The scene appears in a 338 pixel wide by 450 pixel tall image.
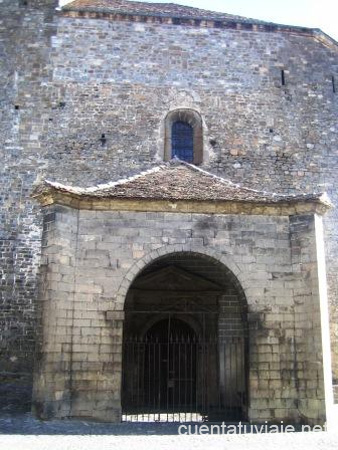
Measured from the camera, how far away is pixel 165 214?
9430mm

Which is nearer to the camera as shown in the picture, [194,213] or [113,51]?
[194,213]

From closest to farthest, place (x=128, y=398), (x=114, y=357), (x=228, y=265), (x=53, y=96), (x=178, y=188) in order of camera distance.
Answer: (x=114, y=357) → (x=228, y=265) → (x=178, y=188) → (x=128, y=398) → (x=53, y=96)

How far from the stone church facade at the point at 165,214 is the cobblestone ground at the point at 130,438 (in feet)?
1.41

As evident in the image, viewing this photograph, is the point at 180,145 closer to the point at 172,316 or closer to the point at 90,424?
the point at 172,316

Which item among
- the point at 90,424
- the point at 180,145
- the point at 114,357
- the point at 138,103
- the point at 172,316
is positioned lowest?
the point at 90,424

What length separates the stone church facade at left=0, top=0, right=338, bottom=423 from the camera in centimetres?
880

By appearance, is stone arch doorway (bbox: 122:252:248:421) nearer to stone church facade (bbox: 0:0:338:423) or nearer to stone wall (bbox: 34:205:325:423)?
stone church facade (bbox: 0:0:338:423)

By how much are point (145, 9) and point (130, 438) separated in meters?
14.0

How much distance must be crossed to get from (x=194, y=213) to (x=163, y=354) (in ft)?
15.5

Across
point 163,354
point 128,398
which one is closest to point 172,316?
point 163,354

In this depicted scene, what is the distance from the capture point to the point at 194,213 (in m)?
9.48

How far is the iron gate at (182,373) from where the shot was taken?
1166 cm

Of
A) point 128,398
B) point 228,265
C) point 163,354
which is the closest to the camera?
point 228,265

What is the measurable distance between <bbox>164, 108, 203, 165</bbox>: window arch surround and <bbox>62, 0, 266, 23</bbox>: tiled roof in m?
3.15
